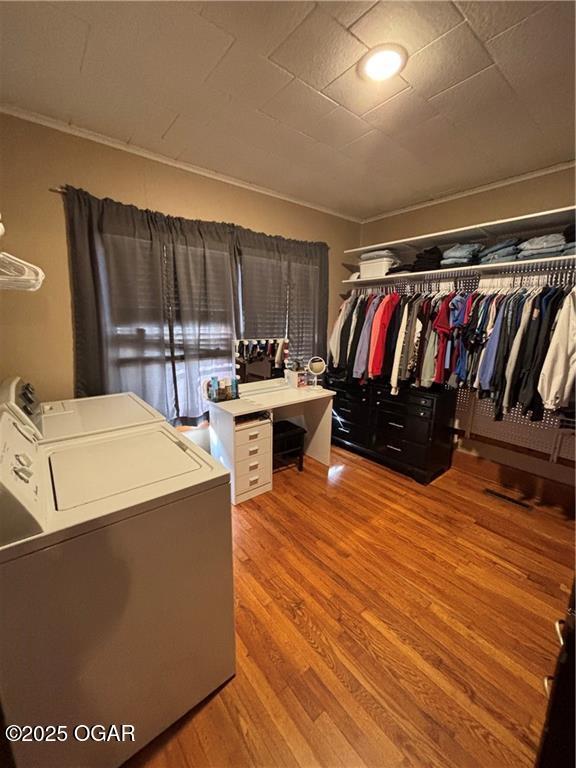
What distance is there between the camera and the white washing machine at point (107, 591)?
2.48 ft

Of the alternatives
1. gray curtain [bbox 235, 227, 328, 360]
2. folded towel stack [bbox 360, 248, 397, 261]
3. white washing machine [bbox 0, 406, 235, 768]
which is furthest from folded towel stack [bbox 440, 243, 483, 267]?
white washing machine [bbox 0, 406, 235, 768]

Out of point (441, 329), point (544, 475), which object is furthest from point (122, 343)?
point (544, 475)

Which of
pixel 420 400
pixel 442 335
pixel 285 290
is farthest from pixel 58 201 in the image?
pixel 420 400

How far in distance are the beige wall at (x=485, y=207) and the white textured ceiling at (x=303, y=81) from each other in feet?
0.56

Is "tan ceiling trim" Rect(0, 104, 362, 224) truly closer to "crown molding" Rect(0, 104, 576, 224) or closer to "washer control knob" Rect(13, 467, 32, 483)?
"crown molding" Rect(0, 104, 576, 224)

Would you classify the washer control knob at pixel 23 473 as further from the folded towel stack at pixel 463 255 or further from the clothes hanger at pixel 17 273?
the folded towel stack at pixel 463 255

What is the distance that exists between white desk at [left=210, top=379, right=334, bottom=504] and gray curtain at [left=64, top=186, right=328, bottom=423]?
313 mm

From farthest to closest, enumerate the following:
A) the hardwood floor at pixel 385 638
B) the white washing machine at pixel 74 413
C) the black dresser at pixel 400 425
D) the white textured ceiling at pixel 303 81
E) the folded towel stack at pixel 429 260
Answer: the folded towel stack at pixel 429 260 → the black dresser at pixel 400 425 → the white washing machine at pixel 74 413 → the white textured ceiling at pixel 303 81 → the hardwood floor at pixel 385 638

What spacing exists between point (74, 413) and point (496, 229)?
3.40 metres

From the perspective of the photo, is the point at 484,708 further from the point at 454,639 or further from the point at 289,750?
the point at 289,750

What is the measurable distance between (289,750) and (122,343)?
2311mm

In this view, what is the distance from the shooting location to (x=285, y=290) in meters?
3.06

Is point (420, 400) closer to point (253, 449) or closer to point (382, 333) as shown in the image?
point (382, 333)

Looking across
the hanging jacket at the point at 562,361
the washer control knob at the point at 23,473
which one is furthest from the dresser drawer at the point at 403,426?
the washer control knob at the point at 23,473
